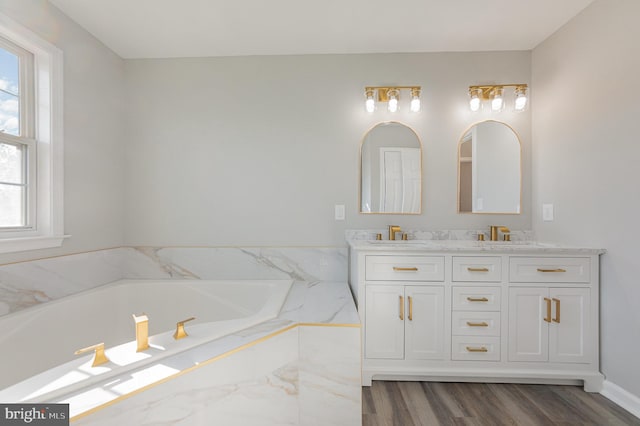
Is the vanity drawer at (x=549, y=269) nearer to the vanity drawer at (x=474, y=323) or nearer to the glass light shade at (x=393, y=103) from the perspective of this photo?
the vanity drawer at (x=474, y=323)

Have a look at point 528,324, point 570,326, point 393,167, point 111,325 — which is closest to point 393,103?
→ point 393,167

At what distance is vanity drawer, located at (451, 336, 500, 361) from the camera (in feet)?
6.15

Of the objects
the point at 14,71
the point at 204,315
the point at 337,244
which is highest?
the point at 14,71

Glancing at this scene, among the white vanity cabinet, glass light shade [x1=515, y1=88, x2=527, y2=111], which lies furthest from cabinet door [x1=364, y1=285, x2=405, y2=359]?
glass light shade [x1=515, y1=88, x2=527, y2=111]

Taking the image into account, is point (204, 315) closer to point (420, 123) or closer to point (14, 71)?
point (14, 71)

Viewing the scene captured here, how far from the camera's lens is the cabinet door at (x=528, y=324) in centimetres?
186

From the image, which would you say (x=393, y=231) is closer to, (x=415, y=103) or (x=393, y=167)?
(x=393, y=167)

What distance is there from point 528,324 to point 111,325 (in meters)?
2.72

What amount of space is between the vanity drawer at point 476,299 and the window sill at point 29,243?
2.49m

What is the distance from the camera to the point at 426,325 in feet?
6.20

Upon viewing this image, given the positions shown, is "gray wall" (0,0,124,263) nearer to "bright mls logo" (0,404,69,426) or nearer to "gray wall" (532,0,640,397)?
"bright mls logo" (0,404,69,426)

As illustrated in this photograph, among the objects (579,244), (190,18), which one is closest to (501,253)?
(579,244)

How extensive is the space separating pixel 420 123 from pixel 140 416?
243 centimetres

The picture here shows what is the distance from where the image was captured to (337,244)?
8.02 ft
